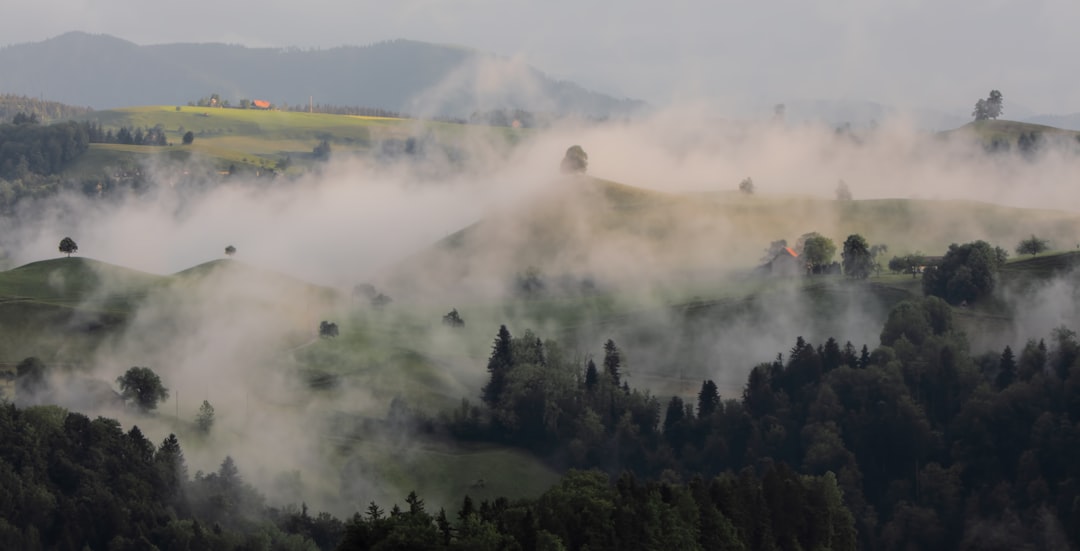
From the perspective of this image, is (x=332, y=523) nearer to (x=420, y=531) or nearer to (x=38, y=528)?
(x=38, y=528)

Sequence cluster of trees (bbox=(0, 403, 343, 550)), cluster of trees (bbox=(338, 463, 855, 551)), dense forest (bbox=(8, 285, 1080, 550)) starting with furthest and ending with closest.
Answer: cluster of trees (bbox=(0, 403, 343, 550))
dense forest (bbox=(8, 285, 1080, 550))
cluster of trees (bbox=(338, 463, 855, 551))

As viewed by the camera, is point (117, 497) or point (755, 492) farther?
point (117, 497)

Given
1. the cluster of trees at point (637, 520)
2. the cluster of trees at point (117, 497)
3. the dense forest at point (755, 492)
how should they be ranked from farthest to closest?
the cluster of trees at point (117, 497), the dense forest at point (755, 492), the cluster of trees at point (637, 520)

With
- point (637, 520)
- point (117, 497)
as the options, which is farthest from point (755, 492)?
point (117, 497)

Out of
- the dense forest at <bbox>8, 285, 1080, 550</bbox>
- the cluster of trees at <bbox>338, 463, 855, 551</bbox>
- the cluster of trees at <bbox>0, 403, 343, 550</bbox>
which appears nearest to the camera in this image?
the cluster of trees at <bbox>338, 463, 855, 551</bbox>

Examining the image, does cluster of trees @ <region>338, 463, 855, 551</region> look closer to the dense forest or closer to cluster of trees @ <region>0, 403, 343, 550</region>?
the dense forest

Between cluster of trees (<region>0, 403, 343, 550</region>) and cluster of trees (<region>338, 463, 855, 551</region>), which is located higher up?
cluster of trees (<region>338, 463, 855, 551</region>)

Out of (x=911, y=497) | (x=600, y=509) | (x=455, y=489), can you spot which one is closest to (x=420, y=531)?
(x=600, y=509)

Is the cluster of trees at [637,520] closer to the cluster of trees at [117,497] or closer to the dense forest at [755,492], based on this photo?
the dense forest at [755,492]

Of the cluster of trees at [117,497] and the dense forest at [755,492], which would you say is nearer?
the dense forest at [755,492]

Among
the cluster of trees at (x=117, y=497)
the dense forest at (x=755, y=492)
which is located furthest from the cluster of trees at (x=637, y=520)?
the cluster of trees at (x=117, y=497)

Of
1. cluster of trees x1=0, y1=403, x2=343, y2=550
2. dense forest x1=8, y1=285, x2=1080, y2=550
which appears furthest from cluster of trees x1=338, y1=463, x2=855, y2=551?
cluster of trees x1=0, y1=403, x2=343, y2=550

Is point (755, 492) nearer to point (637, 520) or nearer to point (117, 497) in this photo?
point (637, 520)

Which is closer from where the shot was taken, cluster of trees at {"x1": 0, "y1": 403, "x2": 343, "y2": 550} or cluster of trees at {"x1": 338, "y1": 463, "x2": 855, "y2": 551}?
cluster of trees at {"x1": 338, "y1": 463, "x2": 855, "y2": 551}
